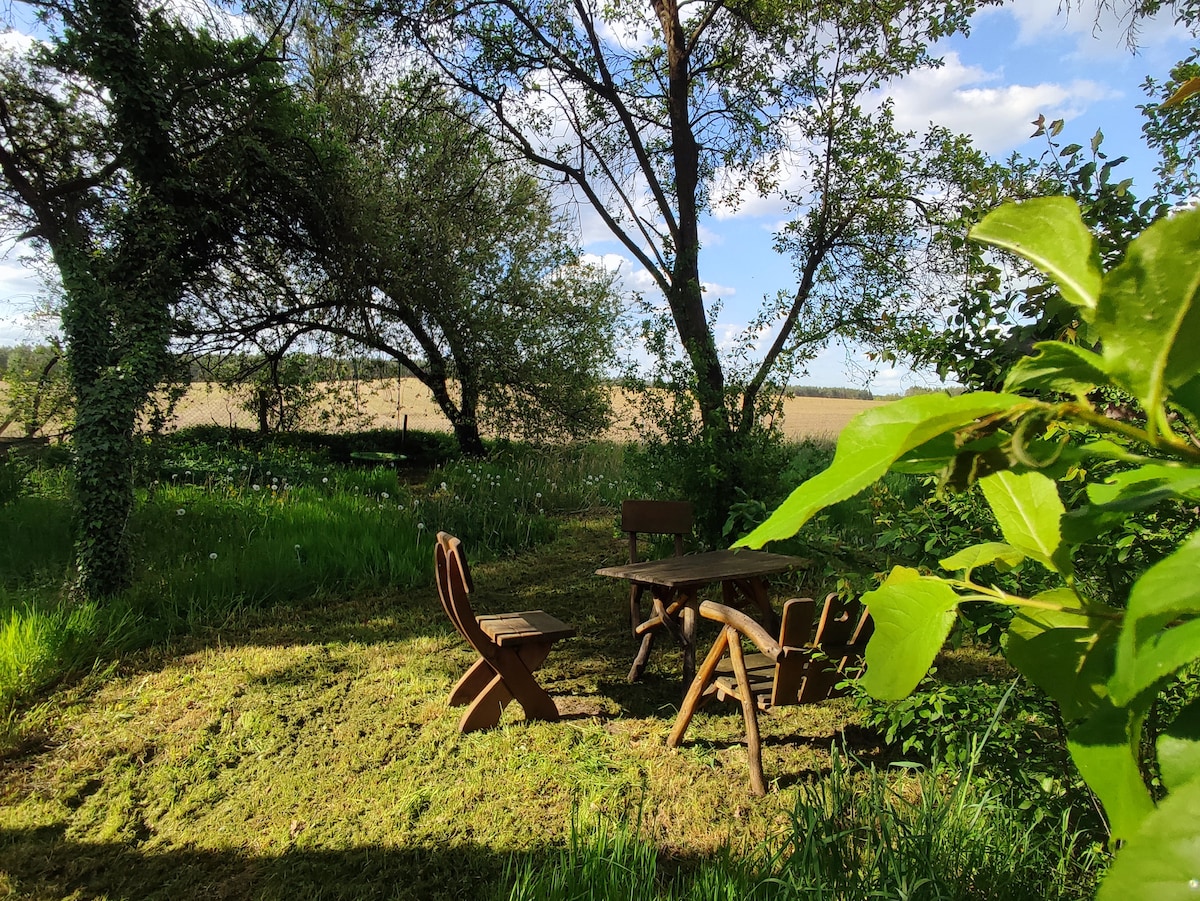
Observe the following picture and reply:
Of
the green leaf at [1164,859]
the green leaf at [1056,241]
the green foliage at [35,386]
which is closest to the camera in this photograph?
the green leaf at [1164,859]

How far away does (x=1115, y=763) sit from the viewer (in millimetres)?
354

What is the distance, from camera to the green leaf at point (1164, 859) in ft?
0.78

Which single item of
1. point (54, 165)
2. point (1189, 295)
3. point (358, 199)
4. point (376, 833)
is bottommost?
point (376, 833)

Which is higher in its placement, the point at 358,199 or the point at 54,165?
the point at 358,199

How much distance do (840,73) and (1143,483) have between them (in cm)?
669

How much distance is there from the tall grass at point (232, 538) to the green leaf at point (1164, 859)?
4.67 meters

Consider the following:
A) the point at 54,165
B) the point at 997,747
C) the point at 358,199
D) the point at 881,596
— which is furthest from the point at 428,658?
the point at 358,199

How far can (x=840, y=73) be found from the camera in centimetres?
596

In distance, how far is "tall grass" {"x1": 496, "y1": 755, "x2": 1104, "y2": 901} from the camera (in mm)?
1854

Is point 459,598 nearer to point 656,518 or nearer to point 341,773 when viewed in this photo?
point 341,773

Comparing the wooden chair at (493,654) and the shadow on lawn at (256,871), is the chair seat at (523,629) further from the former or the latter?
the shadow on lawn at (256,871)

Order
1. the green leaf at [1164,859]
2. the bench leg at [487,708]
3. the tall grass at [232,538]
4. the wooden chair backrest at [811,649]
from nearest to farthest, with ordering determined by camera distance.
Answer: the green leaf at [1164,859] < the wooden chair backrest at [811,649] < the bench leg at [487,708] < the tall grass at [232,538]

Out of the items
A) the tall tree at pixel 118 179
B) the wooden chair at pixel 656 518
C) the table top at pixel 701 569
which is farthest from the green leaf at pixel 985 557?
the tall tree at pixel 118 179

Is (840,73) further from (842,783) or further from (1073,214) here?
(1073,214)
